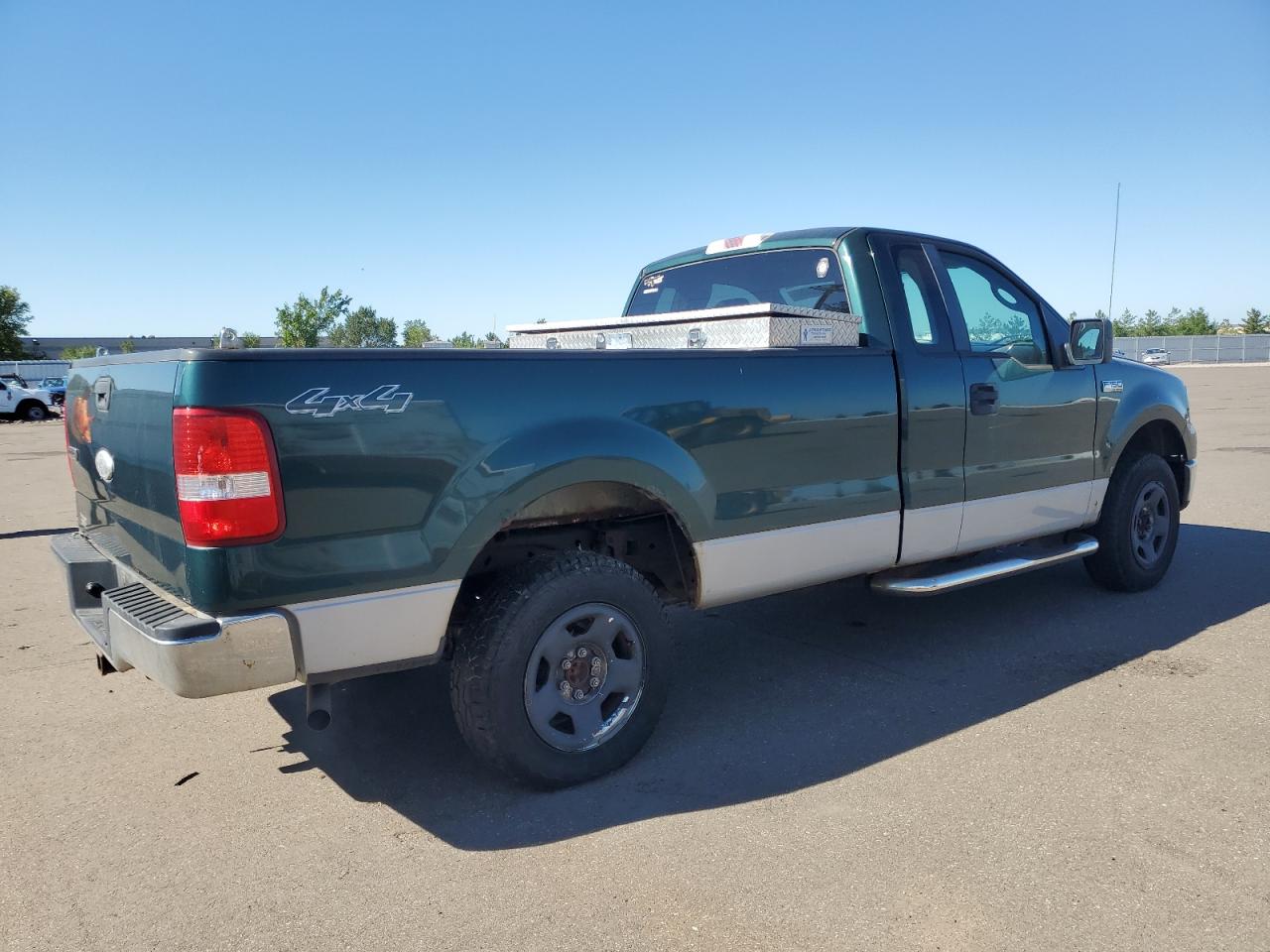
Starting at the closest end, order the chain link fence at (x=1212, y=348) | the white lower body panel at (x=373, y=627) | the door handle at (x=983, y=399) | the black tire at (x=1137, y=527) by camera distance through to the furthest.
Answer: the white lower body panel at (x=373, y=627) < the door handle at (x=983, y=399) < the black tire at (x=1137, y=527) < the chain link fence at (x=1212, y=348)

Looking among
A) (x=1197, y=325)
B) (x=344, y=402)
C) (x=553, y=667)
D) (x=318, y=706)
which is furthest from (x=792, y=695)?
(x=1197, y=325)

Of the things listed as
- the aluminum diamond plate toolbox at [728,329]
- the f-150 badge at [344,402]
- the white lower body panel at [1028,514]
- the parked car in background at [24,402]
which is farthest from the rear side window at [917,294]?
the parked car in background at [24,402]

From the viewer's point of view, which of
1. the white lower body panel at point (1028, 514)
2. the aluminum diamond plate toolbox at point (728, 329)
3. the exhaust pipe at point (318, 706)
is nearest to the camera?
the exhaust pipe at point (318, 706)

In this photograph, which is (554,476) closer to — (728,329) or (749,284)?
(728,329)

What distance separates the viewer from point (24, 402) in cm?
3078

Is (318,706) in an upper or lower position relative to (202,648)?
lower

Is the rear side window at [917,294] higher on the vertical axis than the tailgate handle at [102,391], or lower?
higher

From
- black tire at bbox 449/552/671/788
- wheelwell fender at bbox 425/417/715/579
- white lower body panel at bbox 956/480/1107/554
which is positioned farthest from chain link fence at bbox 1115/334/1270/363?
black tire at bbox 449/552/671/788

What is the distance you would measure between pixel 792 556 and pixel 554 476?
1.23m

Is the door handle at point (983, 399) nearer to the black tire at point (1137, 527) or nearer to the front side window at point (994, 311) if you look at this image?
the front side window at point (994, 311)

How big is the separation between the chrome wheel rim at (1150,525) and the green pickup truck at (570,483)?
0.80 m

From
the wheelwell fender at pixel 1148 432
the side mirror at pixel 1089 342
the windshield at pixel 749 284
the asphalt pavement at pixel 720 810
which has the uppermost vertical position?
the windshield at pixel 749 284

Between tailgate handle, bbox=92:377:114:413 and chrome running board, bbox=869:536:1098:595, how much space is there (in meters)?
3.27

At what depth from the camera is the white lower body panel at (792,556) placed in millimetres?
3686
